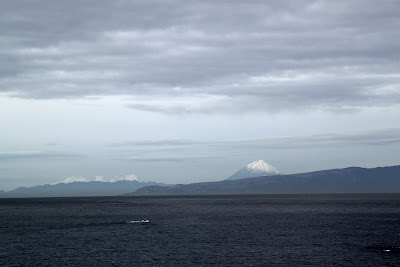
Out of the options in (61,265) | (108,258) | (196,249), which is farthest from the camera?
(196,249)

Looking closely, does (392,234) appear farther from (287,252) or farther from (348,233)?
(287,252)

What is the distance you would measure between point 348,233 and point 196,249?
2073 inches

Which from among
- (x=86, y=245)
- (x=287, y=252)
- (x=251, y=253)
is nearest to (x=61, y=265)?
(x=86, y=245)

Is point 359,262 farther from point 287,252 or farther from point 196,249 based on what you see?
point 196,249

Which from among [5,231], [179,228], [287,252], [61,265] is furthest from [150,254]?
[5,231]

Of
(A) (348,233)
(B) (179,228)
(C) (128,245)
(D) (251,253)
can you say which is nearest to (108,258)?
(C) (128,245)

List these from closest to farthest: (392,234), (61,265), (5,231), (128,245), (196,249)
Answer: (61,265), (196,249), (128,245), (392,234), (5,231)

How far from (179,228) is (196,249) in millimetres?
49378

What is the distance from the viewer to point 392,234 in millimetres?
133125

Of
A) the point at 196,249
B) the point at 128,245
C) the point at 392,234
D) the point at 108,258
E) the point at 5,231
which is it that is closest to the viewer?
the point at 108,258

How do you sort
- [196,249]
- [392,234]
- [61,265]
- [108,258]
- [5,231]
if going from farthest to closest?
1. [5,231]
2. [392,234]
3. [196,249]
4. [108,258]
5. [61,265]

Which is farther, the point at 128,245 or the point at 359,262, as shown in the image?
the point at 128,245

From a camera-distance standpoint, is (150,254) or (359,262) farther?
(150,254)

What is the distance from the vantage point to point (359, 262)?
286ft
